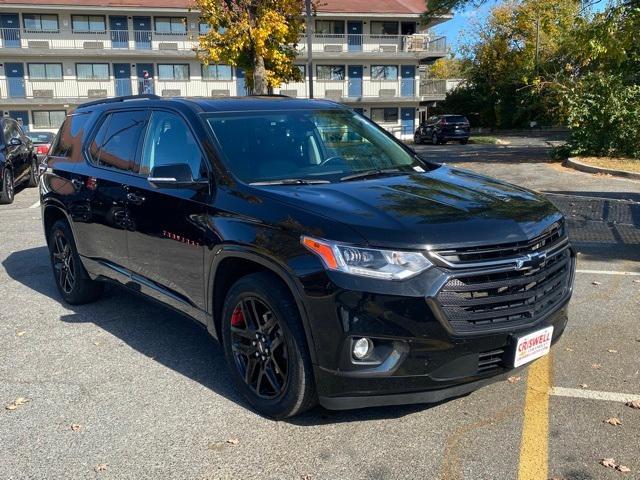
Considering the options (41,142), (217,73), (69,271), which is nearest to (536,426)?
(69,271)

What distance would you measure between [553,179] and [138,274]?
12.1m

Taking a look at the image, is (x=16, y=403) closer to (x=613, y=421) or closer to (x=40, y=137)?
(x=613, y=421)

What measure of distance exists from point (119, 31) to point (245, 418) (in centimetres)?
→ 4424

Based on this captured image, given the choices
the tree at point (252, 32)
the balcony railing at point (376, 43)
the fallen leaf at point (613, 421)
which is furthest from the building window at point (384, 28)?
the fallen leaf at point (613, 421)

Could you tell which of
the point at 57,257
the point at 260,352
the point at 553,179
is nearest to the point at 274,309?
the point at 260,352

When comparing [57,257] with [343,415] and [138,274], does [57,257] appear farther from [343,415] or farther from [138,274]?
[343,415]

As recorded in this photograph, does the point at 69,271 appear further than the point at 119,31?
No

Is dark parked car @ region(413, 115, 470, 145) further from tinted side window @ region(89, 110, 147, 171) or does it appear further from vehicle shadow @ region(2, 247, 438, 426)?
tinted side window @ region(89, 110, 147, 171)

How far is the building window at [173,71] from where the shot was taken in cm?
4459

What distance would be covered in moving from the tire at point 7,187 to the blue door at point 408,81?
38.1 m

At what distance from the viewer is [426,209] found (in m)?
3.49

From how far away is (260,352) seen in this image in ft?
12.3

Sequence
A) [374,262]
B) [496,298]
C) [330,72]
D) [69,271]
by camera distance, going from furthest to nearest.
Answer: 1. [330,72]
2. [69,271]
3. [496,298]
4. [374,262]

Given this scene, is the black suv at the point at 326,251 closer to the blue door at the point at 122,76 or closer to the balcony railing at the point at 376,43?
the blue door at the point at 122,76
